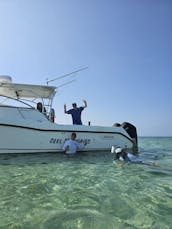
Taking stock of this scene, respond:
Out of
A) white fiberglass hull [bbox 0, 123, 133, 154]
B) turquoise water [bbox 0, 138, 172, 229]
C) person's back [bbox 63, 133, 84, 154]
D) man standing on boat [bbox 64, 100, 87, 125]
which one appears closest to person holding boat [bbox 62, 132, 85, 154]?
person's back [bbox 63, 133, 84, 154]

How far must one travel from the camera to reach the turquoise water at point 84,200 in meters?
3.36

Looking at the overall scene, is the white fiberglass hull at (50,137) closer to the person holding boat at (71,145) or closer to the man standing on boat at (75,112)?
the person holding boat at (71,145)

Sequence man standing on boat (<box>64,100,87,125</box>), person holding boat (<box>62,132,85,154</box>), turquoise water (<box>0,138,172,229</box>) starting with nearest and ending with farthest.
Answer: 1. turquoise water (<box>0,138,172,229</box>)
2. person holding boat (<box>62,132,85,154</box>)
3. man standing on boat (<box>64,100,87,125</box>)

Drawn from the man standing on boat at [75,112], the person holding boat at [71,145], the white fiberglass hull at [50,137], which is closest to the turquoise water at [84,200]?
the white fiberglass hull at [50,137]

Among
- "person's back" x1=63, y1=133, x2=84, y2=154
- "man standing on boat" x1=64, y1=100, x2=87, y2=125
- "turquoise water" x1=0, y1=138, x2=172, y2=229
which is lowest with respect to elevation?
"turquoise water" x1=0, y1=138, x2=172, y2=229

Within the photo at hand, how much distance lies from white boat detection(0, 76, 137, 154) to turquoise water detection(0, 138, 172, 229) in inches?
142

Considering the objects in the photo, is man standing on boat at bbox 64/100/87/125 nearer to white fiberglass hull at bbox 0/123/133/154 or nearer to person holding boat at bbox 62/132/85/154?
white fiberglass hull at bbox 0/123/133/154

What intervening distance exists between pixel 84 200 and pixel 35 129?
6.87m

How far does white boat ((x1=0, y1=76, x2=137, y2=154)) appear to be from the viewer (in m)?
10.4

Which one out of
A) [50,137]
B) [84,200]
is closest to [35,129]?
[50,137]

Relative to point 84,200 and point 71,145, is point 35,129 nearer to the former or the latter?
point 71,145

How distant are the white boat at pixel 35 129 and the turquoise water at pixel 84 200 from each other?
11.9 feet

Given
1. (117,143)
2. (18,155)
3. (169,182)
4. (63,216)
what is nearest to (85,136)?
(117,143)

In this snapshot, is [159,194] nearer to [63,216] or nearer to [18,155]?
[63,216]
